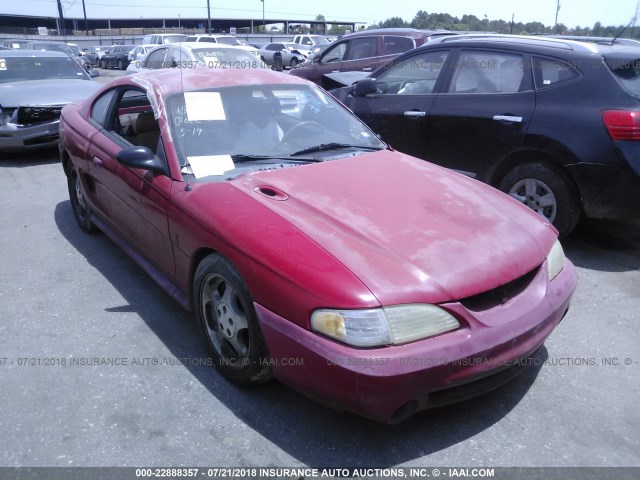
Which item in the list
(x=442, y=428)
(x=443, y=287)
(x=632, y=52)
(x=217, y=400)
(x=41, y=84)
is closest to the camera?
(x=443, y=287)

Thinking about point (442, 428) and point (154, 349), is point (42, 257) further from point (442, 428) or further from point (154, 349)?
point (442, 428)

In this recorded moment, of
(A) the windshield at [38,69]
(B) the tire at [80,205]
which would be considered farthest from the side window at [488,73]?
(A) the windshield at [38,69]

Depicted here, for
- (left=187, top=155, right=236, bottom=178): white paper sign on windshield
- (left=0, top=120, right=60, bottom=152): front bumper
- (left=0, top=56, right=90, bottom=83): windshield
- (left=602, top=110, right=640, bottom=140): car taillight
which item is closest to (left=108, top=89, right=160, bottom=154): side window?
(left=187, top=155, right=236, bottom=178): white paper sign on windshield

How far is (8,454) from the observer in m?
2.43

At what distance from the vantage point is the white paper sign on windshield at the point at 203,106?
11.3 ft

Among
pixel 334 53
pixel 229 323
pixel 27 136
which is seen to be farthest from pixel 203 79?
pixel 334 53

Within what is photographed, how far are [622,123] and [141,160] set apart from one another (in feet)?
11.5

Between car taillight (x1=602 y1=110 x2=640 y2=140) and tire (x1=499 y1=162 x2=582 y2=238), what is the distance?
1.63 feet

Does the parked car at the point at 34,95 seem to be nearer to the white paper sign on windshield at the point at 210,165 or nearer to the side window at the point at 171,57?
the side window at the point at 171,57

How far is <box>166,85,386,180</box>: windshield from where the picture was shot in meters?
3.29

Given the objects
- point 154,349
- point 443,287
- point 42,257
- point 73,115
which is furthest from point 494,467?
point 73,115

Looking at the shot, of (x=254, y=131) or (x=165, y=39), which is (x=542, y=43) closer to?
(x=254, y=131)

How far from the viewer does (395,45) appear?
1134 cm

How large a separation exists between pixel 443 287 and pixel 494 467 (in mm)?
803
